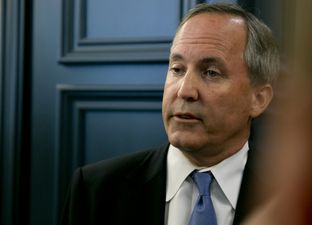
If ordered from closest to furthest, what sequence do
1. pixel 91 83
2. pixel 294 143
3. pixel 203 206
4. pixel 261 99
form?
pixel 294 143 < pixel 203 206 < pixel 261 99 < pixel 91 83

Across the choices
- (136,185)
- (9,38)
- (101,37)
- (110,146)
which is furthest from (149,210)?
(9,38)

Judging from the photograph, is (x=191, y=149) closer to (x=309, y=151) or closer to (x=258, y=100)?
(x=258, y=100)

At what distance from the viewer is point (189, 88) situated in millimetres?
971

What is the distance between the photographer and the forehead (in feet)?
3.29

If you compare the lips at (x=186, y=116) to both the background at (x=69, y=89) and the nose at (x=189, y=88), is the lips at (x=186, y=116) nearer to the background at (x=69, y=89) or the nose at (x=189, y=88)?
the nose at (x=189, y=88)

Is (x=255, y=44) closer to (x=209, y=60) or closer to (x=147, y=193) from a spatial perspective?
(x=209, y=60)

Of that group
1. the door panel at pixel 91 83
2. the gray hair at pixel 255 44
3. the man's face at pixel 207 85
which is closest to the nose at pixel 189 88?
the man's face at pixel 207 85

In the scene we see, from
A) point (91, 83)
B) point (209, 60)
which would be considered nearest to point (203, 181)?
point (209, 60)

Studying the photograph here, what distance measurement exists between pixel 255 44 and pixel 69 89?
1.95 ft

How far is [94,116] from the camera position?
1432mm

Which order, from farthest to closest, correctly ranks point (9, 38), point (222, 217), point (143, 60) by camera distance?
point (9, 38)
point (143, 60)
point (222, 217)

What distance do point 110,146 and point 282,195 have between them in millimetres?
1153

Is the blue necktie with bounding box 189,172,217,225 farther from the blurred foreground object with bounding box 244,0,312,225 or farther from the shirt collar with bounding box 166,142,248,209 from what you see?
the blurred foreground object with bounding box 244,0,312,225

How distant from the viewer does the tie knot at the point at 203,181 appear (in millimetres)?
970
